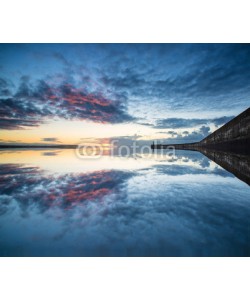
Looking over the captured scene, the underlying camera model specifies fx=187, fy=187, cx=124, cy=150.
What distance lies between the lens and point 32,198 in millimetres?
4293

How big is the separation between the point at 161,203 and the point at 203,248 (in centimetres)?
156

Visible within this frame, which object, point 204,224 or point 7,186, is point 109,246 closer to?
point 204,224

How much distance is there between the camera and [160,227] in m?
2.84

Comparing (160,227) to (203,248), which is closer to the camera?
(203,248)

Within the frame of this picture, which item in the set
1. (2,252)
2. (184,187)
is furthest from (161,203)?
(2,252)

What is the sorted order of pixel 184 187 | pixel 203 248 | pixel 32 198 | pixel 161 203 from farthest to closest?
pixel 184 187 → pixel 32 198 → pixel 161 203 → pixel 203 248

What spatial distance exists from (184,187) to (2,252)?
4222 millimetres

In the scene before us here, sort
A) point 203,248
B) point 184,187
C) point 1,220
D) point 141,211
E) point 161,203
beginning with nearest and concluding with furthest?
point 203,248, point 1,220, point 141,211, point 161,203, point 184,187

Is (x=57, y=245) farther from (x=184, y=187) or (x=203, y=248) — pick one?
(x=184, y=187)

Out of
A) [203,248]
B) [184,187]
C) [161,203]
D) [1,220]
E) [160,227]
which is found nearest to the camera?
[203,248]

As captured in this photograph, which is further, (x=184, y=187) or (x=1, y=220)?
(x=184, y=187)

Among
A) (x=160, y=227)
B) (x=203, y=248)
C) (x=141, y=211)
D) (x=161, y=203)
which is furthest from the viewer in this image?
(x=161, y=203)

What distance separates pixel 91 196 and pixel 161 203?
63.9 inches

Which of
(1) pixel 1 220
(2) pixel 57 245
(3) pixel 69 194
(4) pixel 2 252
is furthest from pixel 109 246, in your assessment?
(3) pixel 69 194
